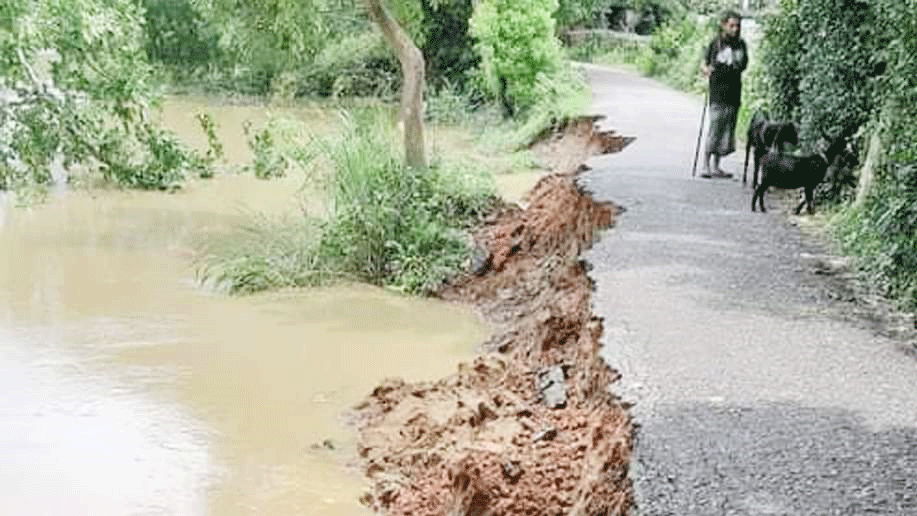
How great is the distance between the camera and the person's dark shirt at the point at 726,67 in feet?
41.7

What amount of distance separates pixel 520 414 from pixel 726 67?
648cm

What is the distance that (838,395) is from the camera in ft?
20.9

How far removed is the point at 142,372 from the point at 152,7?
79.2 ft

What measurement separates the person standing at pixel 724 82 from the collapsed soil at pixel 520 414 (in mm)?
1735

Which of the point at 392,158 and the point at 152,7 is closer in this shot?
the point at 392,158

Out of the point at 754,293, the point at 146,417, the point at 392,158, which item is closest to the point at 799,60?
the point at 392,158

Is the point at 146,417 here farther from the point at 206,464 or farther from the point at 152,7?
the point at 152,7

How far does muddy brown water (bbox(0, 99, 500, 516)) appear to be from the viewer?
7.29 meters

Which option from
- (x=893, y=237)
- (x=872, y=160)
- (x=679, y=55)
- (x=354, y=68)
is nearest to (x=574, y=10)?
(x=679, y=55)

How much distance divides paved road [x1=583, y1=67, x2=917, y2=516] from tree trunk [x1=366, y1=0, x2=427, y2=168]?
3.14 m

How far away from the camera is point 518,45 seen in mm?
22594

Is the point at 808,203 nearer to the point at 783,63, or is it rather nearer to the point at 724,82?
the point at 724,82

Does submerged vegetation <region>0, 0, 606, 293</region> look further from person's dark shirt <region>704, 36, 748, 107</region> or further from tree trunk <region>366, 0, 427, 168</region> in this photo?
person's dark shirt <region>704, 36, 748, 107</region>

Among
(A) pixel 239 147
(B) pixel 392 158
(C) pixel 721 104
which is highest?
(C) pixel 721 104
